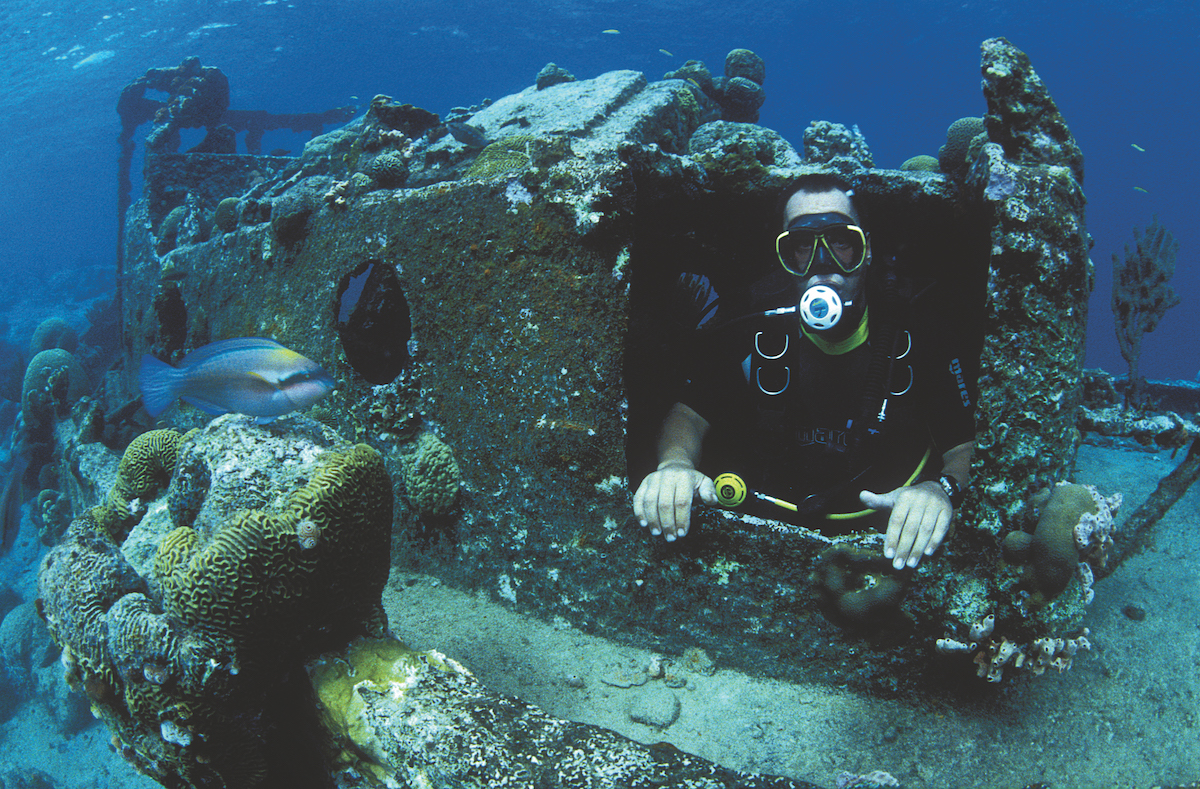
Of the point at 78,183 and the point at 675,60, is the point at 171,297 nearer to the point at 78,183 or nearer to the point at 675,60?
the point at 675,60

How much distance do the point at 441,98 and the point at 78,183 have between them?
59.9m

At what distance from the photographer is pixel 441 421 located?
289cm

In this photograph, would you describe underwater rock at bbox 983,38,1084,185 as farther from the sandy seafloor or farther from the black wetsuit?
the sandy seafloor

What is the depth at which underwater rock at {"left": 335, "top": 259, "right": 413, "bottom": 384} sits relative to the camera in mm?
3012

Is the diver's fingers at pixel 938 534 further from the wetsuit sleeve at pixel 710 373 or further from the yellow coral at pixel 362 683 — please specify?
the yellow coral at pixel 362 683

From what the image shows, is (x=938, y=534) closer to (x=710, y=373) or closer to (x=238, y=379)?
(x=710, y=373)

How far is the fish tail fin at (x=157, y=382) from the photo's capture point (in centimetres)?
197

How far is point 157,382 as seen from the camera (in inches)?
78.5

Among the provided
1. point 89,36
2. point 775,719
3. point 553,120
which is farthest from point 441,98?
point 775,719

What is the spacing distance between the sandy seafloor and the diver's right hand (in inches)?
31.0

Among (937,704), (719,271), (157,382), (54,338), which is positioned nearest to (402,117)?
(719,271)

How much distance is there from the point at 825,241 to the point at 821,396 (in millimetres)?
783

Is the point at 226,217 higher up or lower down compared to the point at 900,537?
lower down

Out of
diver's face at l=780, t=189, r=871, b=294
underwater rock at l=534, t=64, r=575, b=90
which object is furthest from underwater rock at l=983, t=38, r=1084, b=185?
underwater rock at l=534, t=64, r=575, b=90
